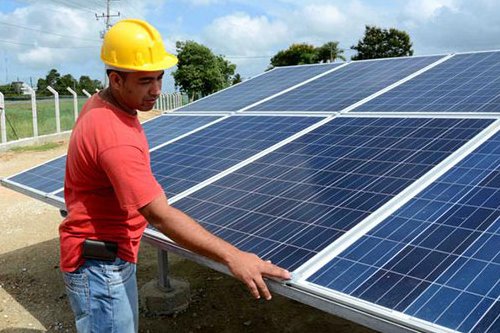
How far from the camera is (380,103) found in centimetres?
693

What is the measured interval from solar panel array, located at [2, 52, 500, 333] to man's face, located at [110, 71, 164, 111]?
4.95ft

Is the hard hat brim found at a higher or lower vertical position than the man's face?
higher

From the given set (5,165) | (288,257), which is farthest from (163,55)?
(5,165)

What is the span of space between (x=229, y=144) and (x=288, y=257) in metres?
2.97

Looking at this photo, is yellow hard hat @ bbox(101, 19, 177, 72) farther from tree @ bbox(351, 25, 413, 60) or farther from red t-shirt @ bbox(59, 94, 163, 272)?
tree @ bbox(351, 25, 413, 60)

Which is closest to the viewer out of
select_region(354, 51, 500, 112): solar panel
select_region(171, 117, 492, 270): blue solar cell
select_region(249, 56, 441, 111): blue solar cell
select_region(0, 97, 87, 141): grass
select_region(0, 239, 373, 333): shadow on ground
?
select_region(171, 117, 492, 270): blue solar cell

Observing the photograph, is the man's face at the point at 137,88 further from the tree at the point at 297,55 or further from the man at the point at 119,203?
the tree at the point at 297,55

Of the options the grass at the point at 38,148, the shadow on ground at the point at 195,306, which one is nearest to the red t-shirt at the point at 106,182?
the shadow on ground at the point at 195,306

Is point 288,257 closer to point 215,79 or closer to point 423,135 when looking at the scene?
point 423,135

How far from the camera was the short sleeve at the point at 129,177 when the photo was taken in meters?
2.95

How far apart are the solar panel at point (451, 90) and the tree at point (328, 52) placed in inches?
2034

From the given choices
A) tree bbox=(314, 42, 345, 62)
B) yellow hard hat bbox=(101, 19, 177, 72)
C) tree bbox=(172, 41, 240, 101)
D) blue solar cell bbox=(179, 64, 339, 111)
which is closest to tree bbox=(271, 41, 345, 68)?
tree bbox=(314, 42, 345, 62)

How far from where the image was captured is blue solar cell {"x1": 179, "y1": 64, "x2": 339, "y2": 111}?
9164 mm

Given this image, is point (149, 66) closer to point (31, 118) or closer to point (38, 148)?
point (38, 148)
